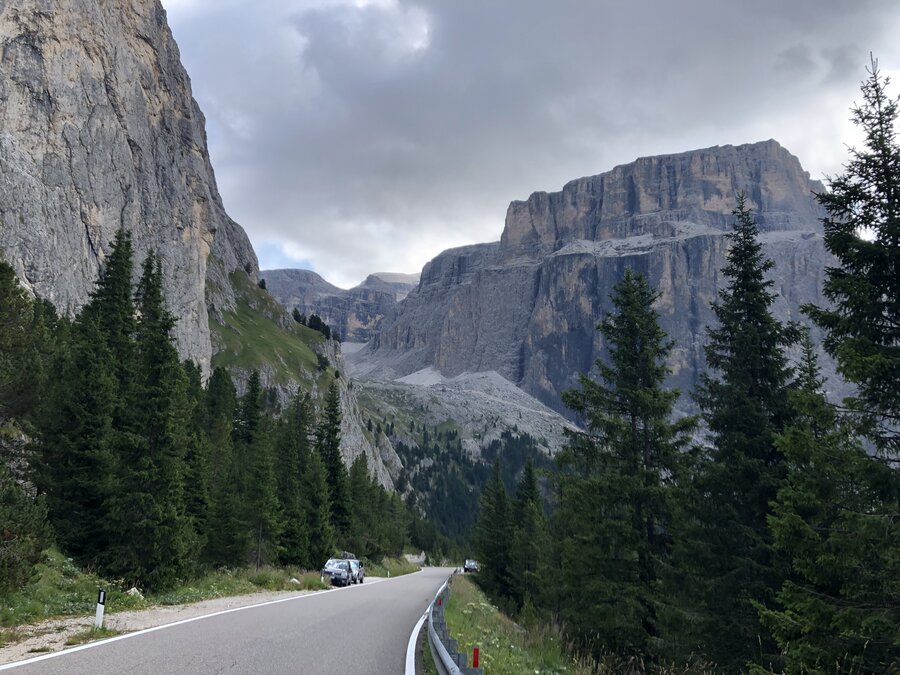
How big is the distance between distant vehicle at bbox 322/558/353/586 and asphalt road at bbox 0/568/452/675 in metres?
16.9

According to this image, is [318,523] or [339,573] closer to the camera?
[339,573]

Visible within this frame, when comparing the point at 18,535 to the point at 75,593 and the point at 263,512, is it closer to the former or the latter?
the point at 75,593

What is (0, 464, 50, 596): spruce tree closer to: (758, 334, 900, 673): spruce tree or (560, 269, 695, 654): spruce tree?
(560, 269, 695, 654): spruce tree

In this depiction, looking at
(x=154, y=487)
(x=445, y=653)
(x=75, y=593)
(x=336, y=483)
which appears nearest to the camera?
(x=445, y=653)

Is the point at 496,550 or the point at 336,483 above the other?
the point at 336,483

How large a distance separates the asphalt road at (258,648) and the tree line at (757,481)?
5752 mm

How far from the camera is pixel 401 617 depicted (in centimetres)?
1739

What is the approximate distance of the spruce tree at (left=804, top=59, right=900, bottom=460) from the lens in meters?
10.1

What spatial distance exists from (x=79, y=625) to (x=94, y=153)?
102 metres

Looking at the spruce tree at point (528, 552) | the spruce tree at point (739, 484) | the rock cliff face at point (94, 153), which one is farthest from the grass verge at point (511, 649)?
the rock cliff face at point (94, 153)

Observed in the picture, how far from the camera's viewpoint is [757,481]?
14.8m

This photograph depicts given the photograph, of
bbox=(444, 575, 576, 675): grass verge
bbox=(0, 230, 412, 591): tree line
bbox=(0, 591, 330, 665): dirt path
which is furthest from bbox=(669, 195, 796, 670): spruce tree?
bbox=(0, 230, 412, 591): tree line

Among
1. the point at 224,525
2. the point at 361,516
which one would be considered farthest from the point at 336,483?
the point at 224,525

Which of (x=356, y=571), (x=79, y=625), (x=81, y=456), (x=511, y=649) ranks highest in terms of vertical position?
(x=81, y=456)
